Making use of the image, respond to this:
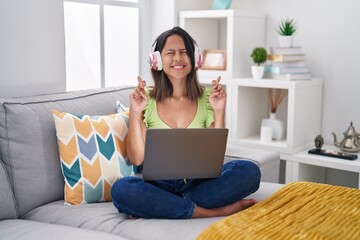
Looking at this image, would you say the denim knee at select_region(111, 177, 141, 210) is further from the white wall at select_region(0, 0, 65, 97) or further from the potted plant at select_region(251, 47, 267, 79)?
the potted plant at select_region(251, 47, 267, 79)

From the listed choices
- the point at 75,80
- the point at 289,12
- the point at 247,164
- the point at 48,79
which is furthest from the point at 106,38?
the point at 247,164

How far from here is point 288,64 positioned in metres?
2.88

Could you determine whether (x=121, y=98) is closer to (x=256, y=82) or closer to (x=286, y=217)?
(x=256, y=82)

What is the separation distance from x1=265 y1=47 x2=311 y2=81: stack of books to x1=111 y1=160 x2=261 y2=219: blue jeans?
1.07 metres

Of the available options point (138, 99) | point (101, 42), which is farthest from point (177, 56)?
point (101, 42)

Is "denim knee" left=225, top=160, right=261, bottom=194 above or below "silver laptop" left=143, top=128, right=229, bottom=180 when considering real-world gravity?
below

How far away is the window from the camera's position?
2.68 metres

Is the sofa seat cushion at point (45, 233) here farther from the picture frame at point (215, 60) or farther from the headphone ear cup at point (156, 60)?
the picture frame at point (215, 60)

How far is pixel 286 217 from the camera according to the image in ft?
5.34

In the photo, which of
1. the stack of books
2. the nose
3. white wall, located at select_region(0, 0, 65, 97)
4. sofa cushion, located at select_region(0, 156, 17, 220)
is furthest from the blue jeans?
the stack of books

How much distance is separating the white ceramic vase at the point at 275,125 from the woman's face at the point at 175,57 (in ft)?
3.59

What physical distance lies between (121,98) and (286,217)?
42.0 inches

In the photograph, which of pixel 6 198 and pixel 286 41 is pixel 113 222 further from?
pixel 286 41

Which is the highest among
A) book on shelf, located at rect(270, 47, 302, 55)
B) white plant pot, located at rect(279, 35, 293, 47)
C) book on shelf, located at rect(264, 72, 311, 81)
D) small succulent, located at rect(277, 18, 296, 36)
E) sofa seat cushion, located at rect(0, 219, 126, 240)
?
small succulent, located at rect(277, 18, 296, 36)
